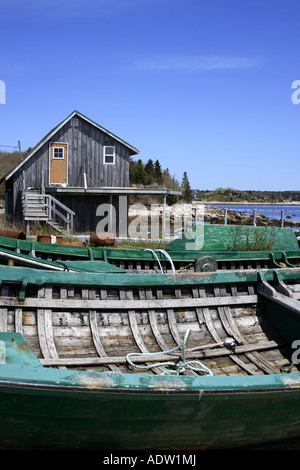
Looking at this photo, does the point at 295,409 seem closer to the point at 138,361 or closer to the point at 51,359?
the point at 138,361

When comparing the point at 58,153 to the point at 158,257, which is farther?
the point at 58,153

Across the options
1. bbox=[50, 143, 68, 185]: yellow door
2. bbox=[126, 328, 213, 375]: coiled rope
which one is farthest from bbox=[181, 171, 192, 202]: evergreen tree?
A: bbox=[126, 328, 213, 375]: coiled rope

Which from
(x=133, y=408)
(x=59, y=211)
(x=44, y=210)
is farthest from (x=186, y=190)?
(x=133, y=408)

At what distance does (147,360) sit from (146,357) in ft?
0.13

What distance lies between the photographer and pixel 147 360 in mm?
5883

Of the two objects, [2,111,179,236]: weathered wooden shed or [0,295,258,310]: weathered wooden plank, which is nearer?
[0,295,258,310]: weathered wooden plank

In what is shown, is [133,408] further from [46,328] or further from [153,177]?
[153,177]

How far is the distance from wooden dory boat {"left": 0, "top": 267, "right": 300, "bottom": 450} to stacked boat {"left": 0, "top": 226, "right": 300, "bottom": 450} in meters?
0.01

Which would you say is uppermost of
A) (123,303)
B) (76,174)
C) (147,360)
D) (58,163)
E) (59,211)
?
(58,163)

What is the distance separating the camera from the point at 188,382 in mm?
4316

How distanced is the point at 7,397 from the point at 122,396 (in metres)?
1.05

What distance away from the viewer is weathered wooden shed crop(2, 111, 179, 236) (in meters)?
23.9

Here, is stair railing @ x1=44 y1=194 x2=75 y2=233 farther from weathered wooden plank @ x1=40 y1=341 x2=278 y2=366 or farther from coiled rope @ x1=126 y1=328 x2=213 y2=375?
coiled rope @ x1=126 y1=328 x2=213 y2=375
